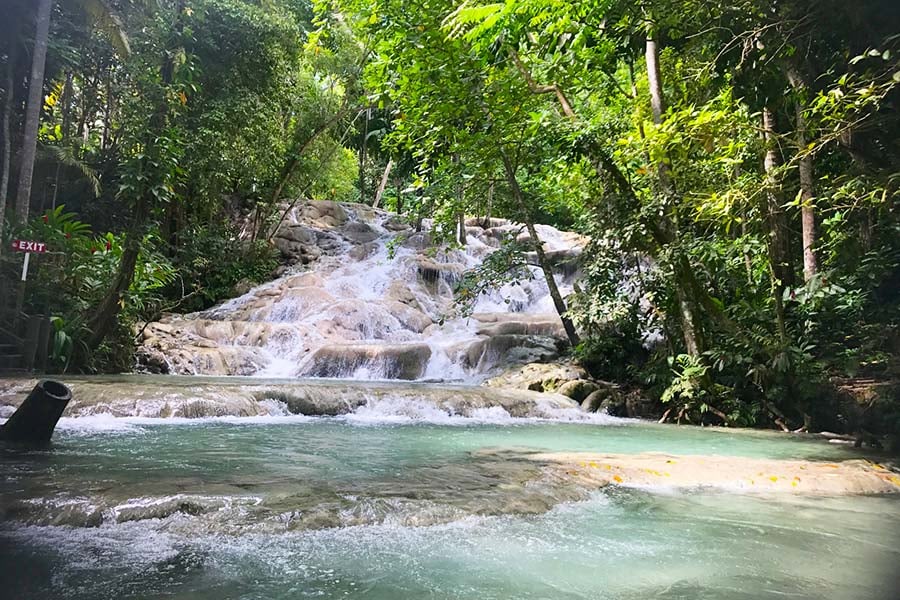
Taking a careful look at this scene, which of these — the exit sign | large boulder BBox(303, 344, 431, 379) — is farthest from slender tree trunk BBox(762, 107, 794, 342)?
the exit sign

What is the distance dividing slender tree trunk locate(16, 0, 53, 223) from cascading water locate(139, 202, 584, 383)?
345 centimetres

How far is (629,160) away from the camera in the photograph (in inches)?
321

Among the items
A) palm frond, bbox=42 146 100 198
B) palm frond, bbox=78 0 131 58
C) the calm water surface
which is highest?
palm frond, bbox=78 0 131 58

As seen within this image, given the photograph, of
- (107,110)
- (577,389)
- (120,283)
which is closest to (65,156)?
(107,110)

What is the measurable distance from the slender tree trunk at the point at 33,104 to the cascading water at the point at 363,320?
3.45m

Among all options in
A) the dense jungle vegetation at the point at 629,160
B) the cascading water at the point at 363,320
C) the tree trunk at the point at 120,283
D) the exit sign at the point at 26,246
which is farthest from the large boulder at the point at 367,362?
the exit sign at the point at 26,246

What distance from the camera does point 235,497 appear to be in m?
3.56

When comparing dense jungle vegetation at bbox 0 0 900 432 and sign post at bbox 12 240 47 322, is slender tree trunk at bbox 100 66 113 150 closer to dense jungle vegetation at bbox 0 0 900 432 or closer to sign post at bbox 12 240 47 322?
dense jungle vegetation at bbox 0 0 900 432

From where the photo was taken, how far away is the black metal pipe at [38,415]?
197 inches

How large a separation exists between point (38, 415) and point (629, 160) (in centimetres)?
726

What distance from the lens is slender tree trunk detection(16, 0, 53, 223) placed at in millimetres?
10305

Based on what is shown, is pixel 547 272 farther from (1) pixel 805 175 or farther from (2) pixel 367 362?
(1) pixel 805 175

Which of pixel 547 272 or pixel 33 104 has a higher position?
pixel 33 104

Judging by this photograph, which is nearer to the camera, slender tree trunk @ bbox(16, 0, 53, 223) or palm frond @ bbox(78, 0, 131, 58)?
slender tree trunk @ bbox(16, 0, 53, 223)
